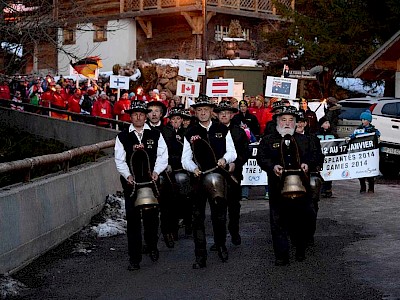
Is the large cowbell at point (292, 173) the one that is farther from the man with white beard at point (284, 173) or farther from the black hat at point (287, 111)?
the black hat at point (287, 111)

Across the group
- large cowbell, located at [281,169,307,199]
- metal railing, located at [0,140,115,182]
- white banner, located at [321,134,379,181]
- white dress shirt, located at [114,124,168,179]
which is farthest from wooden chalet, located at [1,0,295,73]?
large cowbell, located at [281,169,307,199]

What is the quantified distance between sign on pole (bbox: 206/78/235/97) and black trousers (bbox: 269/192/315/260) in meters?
11.4

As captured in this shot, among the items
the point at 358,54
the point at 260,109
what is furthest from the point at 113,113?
the point at 358,54

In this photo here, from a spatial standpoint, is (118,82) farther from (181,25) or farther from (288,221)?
(181,25)

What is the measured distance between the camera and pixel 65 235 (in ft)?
39.3

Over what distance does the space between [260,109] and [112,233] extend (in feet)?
31.9

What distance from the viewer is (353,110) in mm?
24734

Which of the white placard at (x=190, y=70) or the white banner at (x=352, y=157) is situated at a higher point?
the white placard at (x=190, y=70)

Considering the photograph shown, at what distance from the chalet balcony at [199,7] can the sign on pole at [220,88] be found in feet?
64.2

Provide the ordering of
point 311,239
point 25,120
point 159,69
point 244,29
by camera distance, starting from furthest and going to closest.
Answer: point 244,29 < point 159,69 < point 25,120 < point 311,239

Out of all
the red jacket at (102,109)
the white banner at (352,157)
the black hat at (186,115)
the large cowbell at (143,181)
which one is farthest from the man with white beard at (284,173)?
the red jacket at (102,109)

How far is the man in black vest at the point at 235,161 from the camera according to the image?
11094mm

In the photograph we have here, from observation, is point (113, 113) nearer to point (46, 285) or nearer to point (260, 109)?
point (260, 109)

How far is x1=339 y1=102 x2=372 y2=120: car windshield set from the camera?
2453cm
